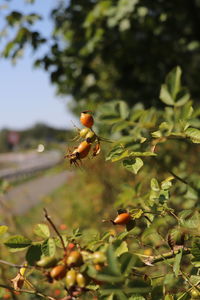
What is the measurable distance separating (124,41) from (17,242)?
10.7 ft

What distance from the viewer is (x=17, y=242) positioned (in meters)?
0.72

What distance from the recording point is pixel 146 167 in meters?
4.48

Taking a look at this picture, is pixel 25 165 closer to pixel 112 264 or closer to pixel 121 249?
pixel 121 249

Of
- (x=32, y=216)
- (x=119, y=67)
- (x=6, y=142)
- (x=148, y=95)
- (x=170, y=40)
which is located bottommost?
(x=6, y=142)

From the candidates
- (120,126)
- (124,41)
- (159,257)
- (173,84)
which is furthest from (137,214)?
(124,41)

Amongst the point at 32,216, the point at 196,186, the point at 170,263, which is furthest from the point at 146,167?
the point at 32,216

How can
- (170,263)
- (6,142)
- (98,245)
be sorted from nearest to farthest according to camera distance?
(98,245) → (170,263) → (6,142)

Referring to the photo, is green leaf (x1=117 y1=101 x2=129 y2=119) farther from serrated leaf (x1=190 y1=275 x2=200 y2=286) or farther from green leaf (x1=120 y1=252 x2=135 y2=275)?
green leaf (x1=120 y1=252 x2=135 y2=275)

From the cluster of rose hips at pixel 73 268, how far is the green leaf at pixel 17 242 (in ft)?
0.34

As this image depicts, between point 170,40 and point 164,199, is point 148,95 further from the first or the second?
point 164,199

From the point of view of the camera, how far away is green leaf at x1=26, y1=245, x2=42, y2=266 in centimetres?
70

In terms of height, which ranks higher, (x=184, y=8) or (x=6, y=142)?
(x=184, y=8)

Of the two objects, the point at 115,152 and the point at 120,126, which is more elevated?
the point at 115,152

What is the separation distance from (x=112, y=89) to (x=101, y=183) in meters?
1.61
